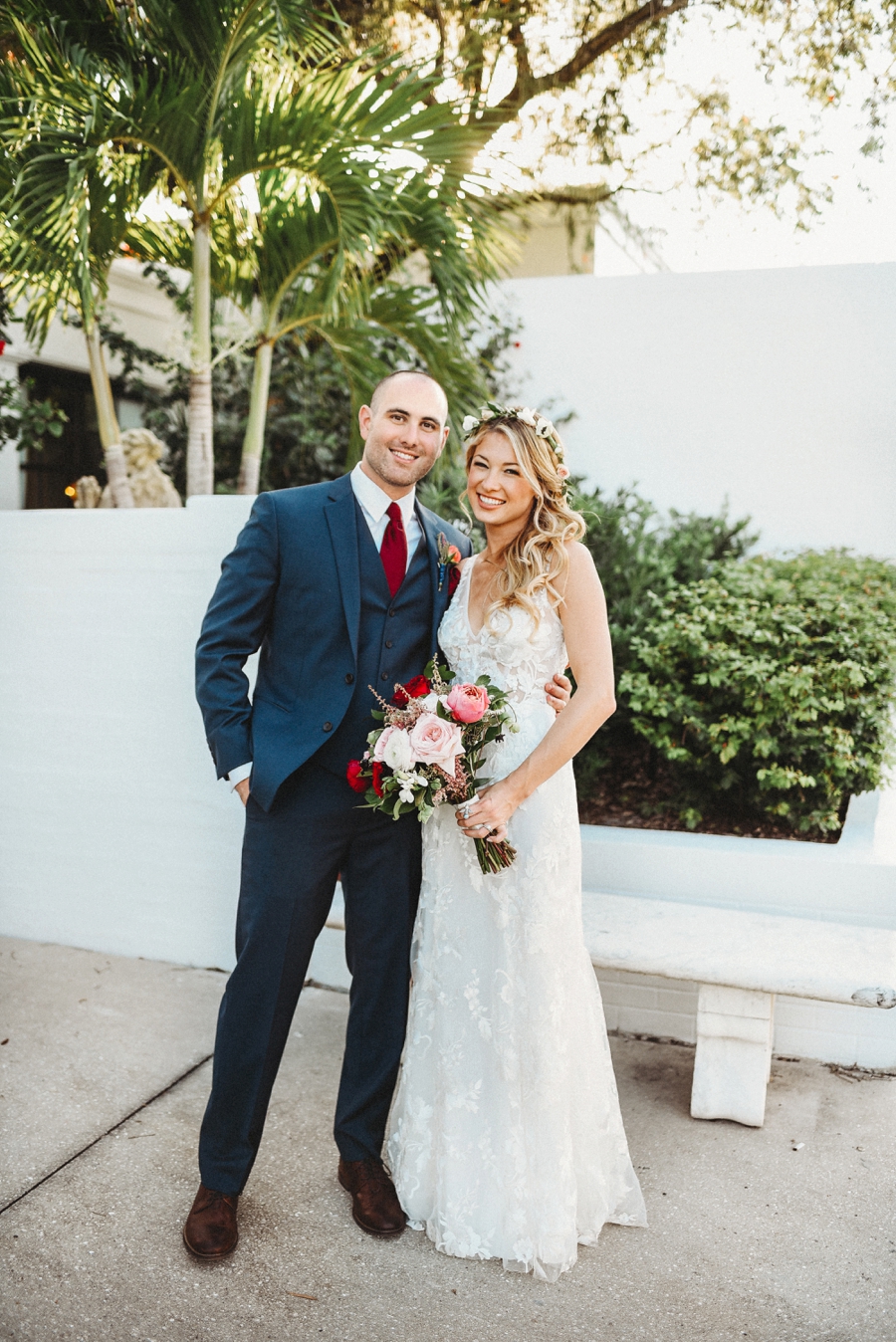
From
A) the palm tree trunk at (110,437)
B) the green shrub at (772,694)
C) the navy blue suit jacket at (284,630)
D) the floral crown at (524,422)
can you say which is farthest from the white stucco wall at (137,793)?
the floral crown at (524,422)

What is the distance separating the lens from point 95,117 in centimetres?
411

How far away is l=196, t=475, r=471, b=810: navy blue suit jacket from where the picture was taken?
271cm

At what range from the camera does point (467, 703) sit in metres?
2.48

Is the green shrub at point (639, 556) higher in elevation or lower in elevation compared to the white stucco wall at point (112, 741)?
higher

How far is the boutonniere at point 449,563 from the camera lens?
9.48 feet

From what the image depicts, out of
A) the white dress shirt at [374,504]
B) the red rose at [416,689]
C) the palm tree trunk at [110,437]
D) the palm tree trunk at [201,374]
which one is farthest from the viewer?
the palm tree trunk at [110,437]

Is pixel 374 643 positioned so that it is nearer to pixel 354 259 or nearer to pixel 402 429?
pixel 402 429

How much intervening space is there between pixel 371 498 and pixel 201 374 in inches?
105

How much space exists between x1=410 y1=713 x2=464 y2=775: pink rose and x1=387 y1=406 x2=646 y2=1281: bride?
0.22m

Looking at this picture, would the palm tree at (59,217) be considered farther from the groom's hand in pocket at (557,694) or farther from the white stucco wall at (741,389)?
the white stucco wall at (741,389)

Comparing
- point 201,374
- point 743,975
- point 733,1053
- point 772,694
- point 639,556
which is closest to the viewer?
point 743,975

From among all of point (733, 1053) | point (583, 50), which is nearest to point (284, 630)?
point (733, 1053)

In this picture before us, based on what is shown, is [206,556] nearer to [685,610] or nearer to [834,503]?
[685,610]

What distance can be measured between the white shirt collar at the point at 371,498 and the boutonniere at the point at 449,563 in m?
0.13
